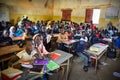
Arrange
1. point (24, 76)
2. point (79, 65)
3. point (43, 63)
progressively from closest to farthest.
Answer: point (24, 76)
point (43, 63)
point (79, 65)

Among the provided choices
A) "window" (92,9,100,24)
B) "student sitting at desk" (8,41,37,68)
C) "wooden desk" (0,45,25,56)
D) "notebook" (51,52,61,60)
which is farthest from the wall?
"notebook" (51,52,61,60)

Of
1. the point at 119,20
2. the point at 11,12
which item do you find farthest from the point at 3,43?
the point at 119,20

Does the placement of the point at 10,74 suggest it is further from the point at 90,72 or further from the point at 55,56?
the point at 90,72

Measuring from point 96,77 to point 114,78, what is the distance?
0.57 meters

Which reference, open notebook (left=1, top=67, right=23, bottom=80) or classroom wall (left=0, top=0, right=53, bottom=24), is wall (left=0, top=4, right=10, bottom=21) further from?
open notebook (left=1, top=67, right=23, bottom=80)

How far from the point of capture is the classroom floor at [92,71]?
3.75 metres

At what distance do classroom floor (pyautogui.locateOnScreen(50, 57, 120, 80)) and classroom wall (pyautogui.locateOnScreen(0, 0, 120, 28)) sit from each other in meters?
5.71

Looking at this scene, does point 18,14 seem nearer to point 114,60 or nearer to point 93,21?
point 93,21

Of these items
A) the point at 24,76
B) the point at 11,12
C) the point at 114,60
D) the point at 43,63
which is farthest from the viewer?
the point at 11,12

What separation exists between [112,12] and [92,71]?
6927 millimetres

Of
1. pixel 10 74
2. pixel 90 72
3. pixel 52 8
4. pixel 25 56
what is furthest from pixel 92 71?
pixel 52 8

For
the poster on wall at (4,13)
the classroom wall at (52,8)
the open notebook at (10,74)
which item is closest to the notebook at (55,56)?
the open notebook at (10,74)

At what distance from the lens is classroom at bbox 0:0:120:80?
8.29 ft

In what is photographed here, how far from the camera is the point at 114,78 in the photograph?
378 cm
